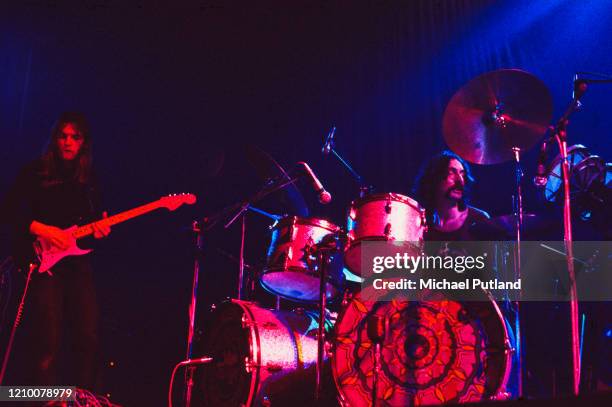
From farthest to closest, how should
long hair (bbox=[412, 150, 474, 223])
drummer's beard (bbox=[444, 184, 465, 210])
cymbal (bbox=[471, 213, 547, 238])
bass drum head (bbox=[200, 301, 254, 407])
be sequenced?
long hair (bbox=[412, 150, 474, 223]) → drummer's beard (bbox=[444, 184, 465, 210]) → cymbal (bbox=[471, 213, 547, 238]) → bass drum head (bbox=[200, 301, 254, 407])

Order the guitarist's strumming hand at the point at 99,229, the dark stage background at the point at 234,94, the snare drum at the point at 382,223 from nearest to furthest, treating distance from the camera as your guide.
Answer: the guitarist's strumming hand at the point at 99,229, the snare drum at the point at 382,223, the dark stage background at the point at 234,94

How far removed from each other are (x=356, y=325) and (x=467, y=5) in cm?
429

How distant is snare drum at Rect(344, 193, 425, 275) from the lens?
4.22 m

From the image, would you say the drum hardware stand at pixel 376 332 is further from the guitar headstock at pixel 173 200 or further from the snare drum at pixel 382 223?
the guitar headstock at pixel 173 200

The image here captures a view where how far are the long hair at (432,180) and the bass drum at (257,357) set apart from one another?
56.8 inches

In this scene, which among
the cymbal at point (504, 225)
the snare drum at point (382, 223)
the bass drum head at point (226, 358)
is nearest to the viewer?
the snare drum at point (382, 223)

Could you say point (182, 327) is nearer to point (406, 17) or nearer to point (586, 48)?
point (406, 17)

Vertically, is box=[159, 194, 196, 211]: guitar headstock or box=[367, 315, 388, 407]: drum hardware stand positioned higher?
box=[159, 194, 196, 211]: guitar headstock

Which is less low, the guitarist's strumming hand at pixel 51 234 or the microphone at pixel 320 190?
the microphone at pixel 320 190

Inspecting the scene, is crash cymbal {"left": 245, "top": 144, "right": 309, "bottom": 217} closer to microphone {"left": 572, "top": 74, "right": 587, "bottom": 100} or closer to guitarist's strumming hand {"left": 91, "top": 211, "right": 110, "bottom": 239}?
guitarist's strumming hand {"left": 91, "top": 211, "right": 110, "bottom": 239}

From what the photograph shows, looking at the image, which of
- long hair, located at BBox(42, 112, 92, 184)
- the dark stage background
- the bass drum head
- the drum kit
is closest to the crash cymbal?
the drum kit

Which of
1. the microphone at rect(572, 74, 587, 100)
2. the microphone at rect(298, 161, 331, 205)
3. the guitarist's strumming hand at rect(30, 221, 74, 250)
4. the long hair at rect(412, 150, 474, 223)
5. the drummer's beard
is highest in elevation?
the microphone at rect(572, 74, 587, 100)

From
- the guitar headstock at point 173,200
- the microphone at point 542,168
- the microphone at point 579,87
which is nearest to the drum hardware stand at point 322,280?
the guitar headstock at point 173,200

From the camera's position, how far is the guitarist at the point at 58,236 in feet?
12.0
